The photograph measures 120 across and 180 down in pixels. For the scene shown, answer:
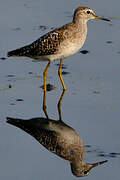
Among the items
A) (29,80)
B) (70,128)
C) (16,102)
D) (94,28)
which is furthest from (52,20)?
(70,128)

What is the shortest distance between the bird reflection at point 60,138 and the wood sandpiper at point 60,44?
1.48m

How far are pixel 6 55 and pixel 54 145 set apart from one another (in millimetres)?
4574

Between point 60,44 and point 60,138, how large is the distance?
9.24 ft

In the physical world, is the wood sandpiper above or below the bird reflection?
above

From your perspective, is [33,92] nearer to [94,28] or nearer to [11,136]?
[11,136]

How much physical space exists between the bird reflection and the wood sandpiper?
4.86ft

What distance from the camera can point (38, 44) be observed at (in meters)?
15.0

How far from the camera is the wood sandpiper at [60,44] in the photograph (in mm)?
14750

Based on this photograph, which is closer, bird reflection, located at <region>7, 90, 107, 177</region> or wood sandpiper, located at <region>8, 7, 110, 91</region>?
bird reflection, located at <region>7, 90, 107, 177</region>

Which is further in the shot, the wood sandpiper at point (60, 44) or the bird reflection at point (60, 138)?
the wood sandpiper at point (60, 44)

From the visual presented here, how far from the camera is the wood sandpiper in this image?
14750 mm

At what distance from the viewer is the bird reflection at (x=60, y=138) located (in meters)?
11.5

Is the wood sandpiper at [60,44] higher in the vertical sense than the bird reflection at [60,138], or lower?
higher

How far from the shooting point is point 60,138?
1256 centimetres
